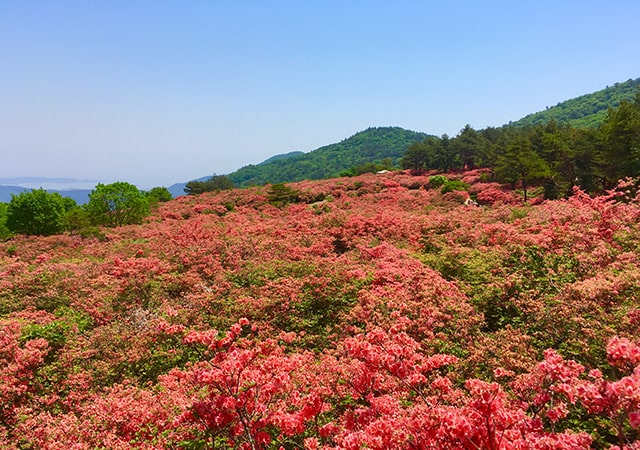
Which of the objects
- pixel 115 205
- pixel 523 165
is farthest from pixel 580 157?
pixel 115 205

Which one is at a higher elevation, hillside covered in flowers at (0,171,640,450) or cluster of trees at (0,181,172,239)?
cluster of trees at (0,181,172,239)

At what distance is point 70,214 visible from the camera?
84.3 ft

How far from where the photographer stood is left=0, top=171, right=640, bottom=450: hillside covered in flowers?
349cm

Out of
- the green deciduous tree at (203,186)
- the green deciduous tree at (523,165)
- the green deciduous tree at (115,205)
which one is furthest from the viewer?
the green deciduous tree at (203,186)

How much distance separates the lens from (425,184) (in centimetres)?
3912

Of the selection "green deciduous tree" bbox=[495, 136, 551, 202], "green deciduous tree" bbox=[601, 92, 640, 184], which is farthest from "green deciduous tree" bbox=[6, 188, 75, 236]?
"green deciduous tree" bbox=[601, 92, 640, 184]

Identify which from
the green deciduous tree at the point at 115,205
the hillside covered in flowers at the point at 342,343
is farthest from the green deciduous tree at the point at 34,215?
the hillside covered in flowers at the point at 342,343

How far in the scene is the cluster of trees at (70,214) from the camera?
23641mm

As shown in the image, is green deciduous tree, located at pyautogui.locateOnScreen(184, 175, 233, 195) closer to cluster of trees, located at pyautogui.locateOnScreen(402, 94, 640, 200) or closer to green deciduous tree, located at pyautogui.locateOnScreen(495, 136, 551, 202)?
green deciduous tree, located at pyautogui.locateOnScreen(495, 136, 551, 202)

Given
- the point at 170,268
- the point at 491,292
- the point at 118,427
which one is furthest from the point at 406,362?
the point at 170,268

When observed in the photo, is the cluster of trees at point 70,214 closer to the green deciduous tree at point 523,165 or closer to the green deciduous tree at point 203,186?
the green deciduous tree at point 203,186

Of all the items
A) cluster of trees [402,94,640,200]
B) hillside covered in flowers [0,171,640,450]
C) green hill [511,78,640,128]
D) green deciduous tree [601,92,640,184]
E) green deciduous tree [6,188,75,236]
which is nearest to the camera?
hillside covered in flowers [0,171,640,450]

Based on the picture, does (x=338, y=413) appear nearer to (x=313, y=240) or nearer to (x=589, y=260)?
(x=589, y=260)

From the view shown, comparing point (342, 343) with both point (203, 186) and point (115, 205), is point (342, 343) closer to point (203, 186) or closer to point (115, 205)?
point (115, 205)
